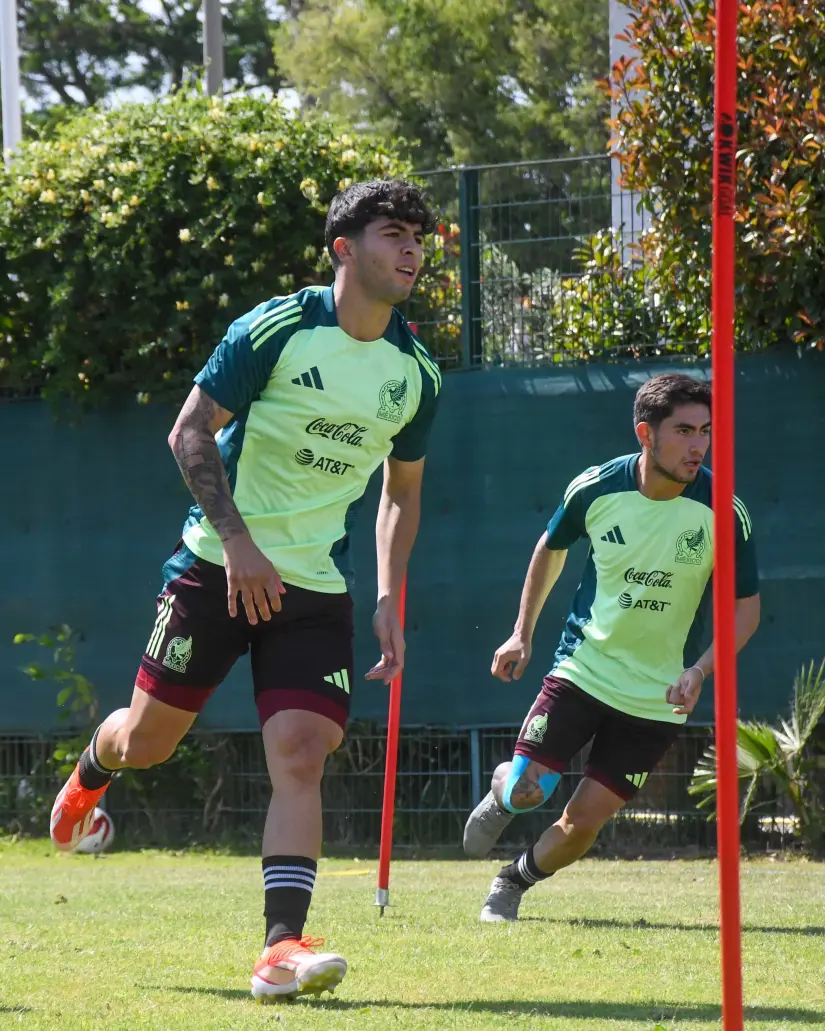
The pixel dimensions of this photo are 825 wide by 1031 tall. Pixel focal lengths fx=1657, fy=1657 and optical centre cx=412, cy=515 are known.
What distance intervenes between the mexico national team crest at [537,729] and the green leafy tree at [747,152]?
3098 millimetres

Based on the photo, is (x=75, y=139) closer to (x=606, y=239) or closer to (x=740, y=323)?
(x=606, y=239)

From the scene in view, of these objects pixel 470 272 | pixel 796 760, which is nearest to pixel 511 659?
pixel 796 760

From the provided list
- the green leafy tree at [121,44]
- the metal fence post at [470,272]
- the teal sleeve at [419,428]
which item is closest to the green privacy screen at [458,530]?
the metal fence post at [470,272]

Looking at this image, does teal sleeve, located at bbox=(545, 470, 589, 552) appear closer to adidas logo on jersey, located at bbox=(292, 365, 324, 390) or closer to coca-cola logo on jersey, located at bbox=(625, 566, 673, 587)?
coca-cola logo on jersey, located at bbox=(625, 566, 673, 587)

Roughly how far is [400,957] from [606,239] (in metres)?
5.23

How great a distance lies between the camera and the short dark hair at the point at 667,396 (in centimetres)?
630

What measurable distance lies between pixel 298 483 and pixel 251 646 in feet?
1.76

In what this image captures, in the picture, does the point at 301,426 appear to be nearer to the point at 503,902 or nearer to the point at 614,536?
the point at 614,536

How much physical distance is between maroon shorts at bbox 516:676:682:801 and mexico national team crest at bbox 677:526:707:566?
2.14ft

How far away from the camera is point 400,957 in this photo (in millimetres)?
5281

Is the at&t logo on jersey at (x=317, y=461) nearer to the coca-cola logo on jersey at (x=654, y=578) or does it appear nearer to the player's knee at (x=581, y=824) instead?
the coca-cola logo on jersey at (x=654, y=578)

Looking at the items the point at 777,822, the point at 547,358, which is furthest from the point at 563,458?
the point at 777,822

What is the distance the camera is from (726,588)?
3.06 m

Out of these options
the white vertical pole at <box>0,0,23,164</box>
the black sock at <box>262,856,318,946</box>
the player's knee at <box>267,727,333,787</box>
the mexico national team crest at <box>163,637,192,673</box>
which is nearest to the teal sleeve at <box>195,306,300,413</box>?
the mexico national team crest at <box>163,637,192,673</box>
